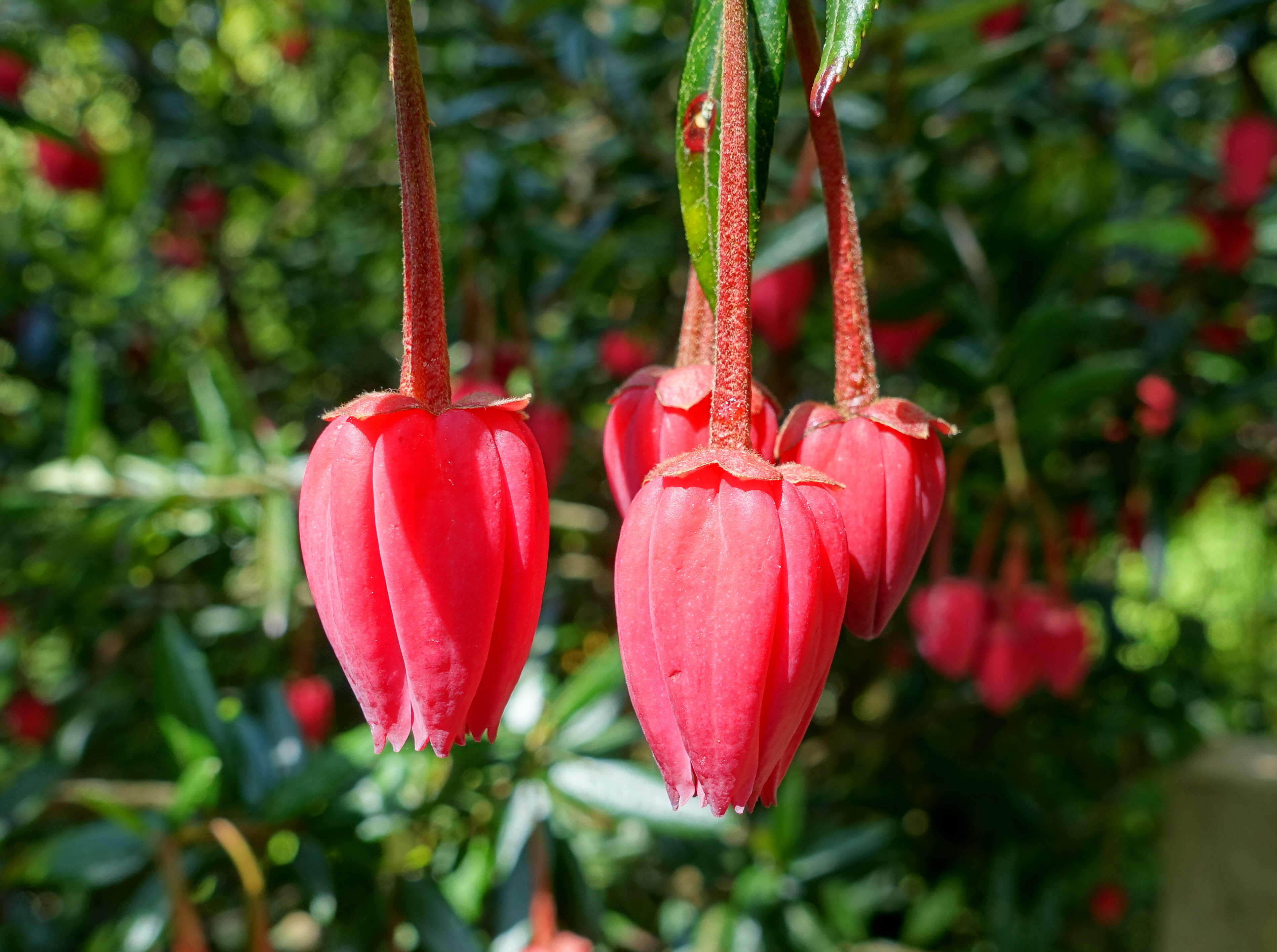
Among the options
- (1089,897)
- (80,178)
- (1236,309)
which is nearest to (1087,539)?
(1236,309)

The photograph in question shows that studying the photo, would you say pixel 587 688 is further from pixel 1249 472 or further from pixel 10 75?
pixel 10 75

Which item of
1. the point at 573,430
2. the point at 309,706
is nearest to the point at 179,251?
the point at 573,430

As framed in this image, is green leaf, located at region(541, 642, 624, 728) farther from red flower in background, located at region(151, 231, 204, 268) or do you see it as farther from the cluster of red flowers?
red flower in background, located at region(151, 231, 204, 268)

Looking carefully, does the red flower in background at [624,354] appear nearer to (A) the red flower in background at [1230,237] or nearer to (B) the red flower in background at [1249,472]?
(A) the red flower in background at [1230,237]

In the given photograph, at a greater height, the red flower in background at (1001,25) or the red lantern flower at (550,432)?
the red flower in background at (1001,25)

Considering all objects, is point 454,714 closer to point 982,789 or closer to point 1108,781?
point 982,789

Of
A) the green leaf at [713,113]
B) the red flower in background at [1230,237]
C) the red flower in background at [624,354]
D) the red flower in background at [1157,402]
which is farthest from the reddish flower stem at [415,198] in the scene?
the red flower in background at [1230,237]
